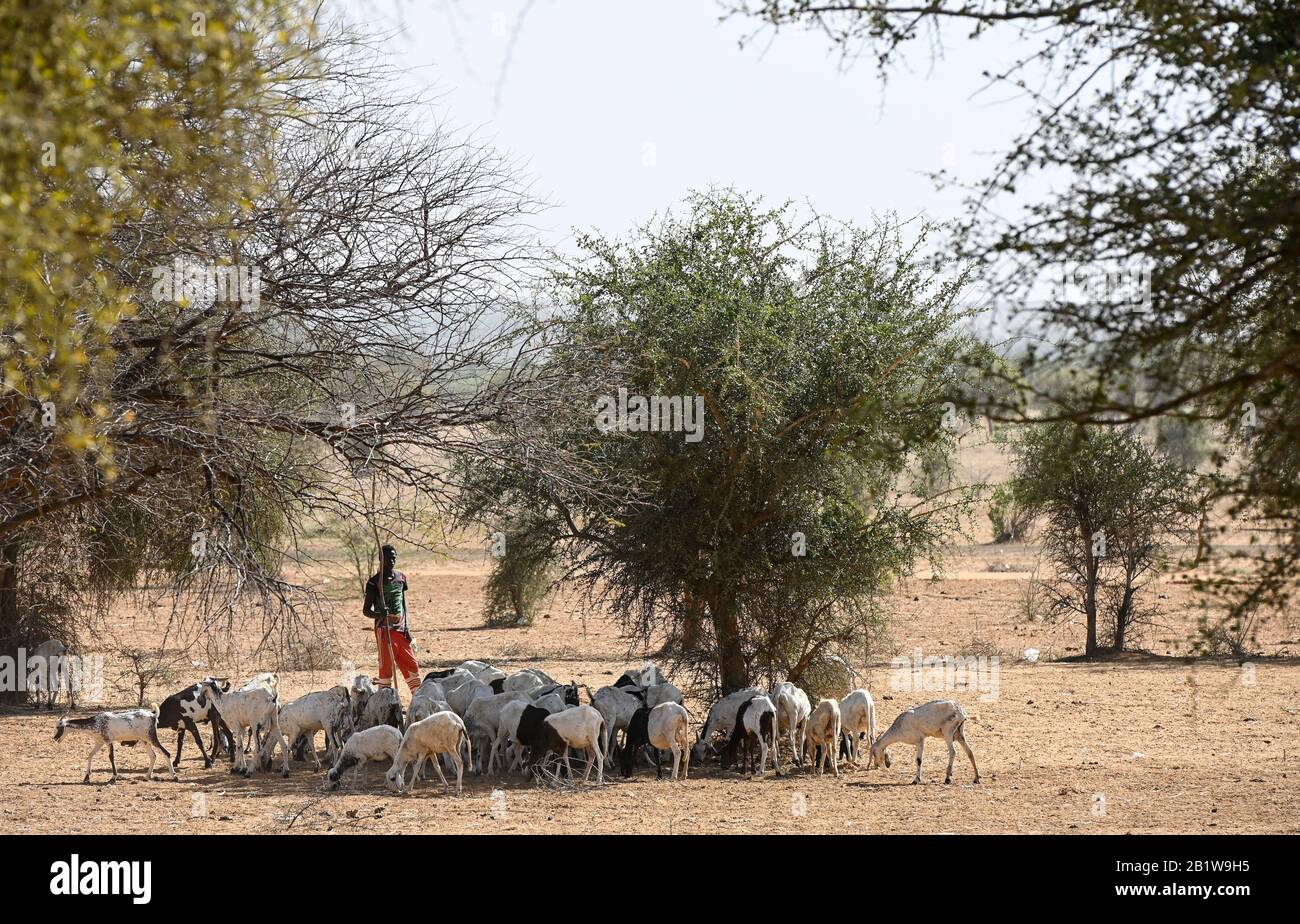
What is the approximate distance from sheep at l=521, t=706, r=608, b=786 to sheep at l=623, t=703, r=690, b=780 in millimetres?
457

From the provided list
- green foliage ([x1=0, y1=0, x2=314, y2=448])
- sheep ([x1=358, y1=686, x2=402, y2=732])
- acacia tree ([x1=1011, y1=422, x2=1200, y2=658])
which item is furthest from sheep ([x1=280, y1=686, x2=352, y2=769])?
acacia tree ([x1=1011, y1=422, x2=1200, y2=658])

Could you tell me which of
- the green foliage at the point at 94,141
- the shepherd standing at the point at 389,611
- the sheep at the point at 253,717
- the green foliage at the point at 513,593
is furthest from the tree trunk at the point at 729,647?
the green foliage at the point at 94,141

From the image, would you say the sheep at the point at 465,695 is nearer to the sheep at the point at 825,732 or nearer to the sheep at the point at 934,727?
the sheep at the point at 825,732

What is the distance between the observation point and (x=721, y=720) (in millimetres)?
13586

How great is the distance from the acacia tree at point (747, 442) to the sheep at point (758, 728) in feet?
6.39

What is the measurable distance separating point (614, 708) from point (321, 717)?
2.88 m

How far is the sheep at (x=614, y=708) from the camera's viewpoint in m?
13.2

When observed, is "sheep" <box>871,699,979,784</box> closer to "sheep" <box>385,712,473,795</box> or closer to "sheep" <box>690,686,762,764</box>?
"sheep" <box>690,686,762,764</box>

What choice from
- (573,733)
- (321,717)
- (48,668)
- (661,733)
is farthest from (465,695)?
(48,668)

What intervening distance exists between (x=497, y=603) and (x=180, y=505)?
18.0m

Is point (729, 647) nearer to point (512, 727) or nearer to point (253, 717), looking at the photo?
point (512, 727)

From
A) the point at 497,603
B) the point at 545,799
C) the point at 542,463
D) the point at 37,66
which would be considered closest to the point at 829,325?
the point at 542,463

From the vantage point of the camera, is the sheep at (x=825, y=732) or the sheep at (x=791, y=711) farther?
the sheep at (x=791, y=711)

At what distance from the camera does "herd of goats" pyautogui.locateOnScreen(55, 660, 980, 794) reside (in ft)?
40.3
